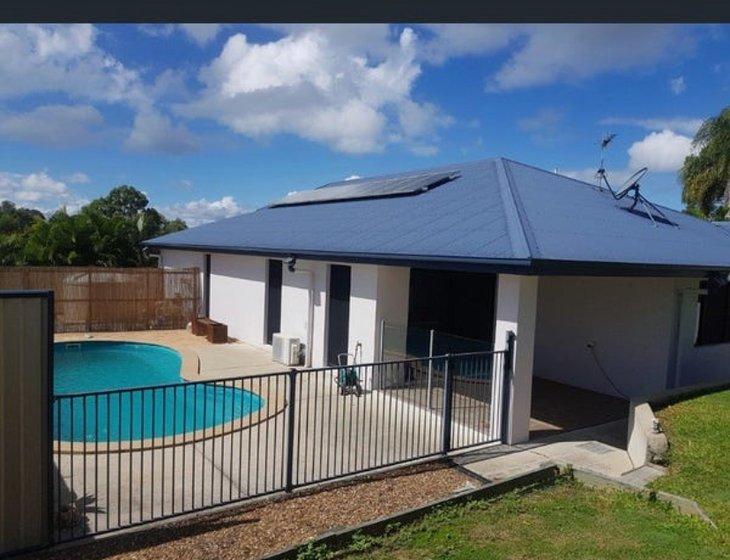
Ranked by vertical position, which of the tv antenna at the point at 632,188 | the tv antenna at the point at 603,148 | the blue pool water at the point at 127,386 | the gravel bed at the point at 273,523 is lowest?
the blue pool water at the point at 127,386

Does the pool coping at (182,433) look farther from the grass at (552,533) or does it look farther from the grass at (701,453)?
the grass at (701,453)

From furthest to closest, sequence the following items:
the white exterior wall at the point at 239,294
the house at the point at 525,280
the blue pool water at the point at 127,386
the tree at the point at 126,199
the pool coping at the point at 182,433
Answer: the tree at the point at 126,199 → the white exterior wall at the point at 239,294 → the blue pool water at the point at 127,386 → the house at the point at 525,280 → the pool coping at the point at 182,433

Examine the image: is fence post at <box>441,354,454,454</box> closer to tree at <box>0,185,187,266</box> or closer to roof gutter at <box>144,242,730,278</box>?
roof gutter at <box>144,242,730,278</box>

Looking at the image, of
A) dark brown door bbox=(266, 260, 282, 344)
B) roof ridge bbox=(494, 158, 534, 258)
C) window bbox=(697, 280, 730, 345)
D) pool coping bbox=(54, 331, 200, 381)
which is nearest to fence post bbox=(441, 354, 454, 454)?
roof ridge bbox=(494, 158, 534, 258)

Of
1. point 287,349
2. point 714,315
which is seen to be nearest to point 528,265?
point 287,349

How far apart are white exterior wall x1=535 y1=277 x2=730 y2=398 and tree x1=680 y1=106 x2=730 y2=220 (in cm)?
2088

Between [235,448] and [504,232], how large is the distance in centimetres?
545

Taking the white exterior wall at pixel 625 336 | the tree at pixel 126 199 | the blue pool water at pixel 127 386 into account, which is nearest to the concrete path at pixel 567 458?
the white exterior wall at pixel 625 336

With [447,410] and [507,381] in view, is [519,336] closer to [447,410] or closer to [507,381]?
[507,381]

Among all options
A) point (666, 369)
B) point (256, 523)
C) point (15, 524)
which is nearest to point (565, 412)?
point (666, 369)

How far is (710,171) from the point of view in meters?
30.8

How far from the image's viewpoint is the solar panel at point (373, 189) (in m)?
15.3

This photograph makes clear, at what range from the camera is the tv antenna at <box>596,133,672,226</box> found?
13086mm

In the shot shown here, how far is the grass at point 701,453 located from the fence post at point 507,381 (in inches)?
87.4
